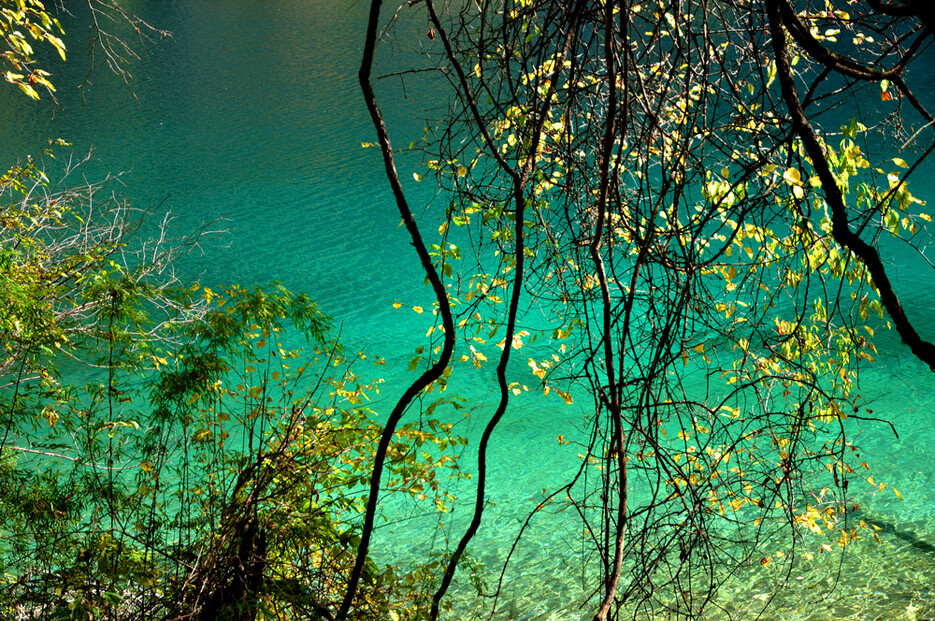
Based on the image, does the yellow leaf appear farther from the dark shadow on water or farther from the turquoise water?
the dark shadow on water

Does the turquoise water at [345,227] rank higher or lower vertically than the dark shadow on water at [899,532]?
higher

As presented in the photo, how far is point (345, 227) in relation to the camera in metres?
10.6

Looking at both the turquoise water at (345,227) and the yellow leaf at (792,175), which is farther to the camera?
the turquoise water at (345,227)

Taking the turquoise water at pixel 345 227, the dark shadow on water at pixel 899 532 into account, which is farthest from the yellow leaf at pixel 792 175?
the dark shadow on water at pixel 899 532

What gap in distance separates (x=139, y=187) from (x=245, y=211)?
204cm

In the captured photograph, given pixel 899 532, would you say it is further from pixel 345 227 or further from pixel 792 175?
pixel 345 227

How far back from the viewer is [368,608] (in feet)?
9.12

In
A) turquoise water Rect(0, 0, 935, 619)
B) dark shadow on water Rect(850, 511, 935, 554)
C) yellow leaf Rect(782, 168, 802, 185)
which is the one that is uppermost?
turquoise water Rect(0, 0, 935, 619)

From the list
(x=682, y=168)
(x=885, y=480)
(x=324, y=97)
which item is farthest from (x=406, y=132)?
(x=682, y=168)

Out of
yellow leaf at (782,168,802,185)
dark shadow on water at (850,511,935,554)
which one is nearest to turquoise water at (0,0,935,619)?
dark shadow on water at (850,511,935,554)

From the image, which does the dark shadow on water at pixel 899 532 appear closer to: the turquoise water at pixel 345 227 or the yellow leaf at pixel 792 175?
the turquoise water at pixel 345 227

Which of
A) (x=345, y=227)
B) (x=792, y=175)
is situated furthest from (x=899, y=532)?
(x=345, y=227)

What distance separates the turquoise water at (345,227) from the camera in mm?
4531

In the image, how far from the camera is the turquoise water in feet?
14.9
